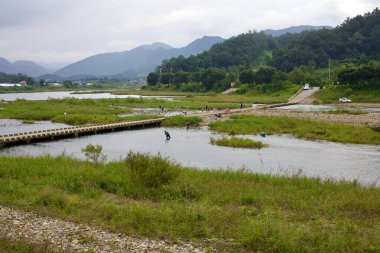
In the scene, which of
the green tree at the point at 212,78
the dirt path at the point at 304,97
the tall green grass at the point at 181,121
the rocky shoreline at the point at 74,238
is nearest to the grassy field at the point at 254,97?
the dirt path at the point at 304,97

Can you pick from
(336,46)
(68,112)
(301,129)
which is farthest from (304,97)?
(336,46)

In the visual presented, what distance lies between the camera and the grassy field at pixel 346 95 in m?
92.9

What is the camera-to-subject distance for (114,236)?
1321 cm

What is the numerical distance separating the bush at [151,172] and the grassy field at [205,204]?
48 millimetres

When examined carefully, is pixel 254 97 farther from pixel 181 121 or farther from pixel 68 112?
pixel 68 112

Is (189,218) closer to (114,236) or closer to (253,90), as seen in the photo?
(114,236)

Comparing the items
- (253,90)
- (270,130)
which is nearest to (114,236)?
(270,130)

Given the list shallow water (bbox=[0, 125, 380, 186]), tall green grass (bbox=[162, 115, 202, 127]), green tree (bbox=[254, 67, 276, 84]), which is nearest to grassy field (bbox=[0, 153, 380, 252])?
shallow water (bbox=[0, 125, 380, 186])

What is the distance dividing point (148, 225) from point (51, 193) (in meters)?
5.66

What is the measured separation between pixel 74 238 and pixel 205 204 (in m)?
5.73

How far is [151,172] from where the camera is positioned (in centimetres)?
1870

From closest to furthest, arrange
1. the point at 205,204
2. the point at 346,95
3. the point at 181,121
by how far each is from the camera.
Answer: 1. the point at 205,204
2. the point at 181,121
3. the point at 346,95

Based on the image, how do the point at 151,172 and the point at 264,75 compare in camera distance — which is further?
the point at 264,75

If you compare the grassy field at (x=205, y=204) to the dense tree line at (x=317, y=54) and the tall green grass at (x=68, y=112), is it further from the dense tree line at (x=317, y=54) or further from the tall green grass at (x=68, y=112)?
the dense tree line at (x=317, y=54)
